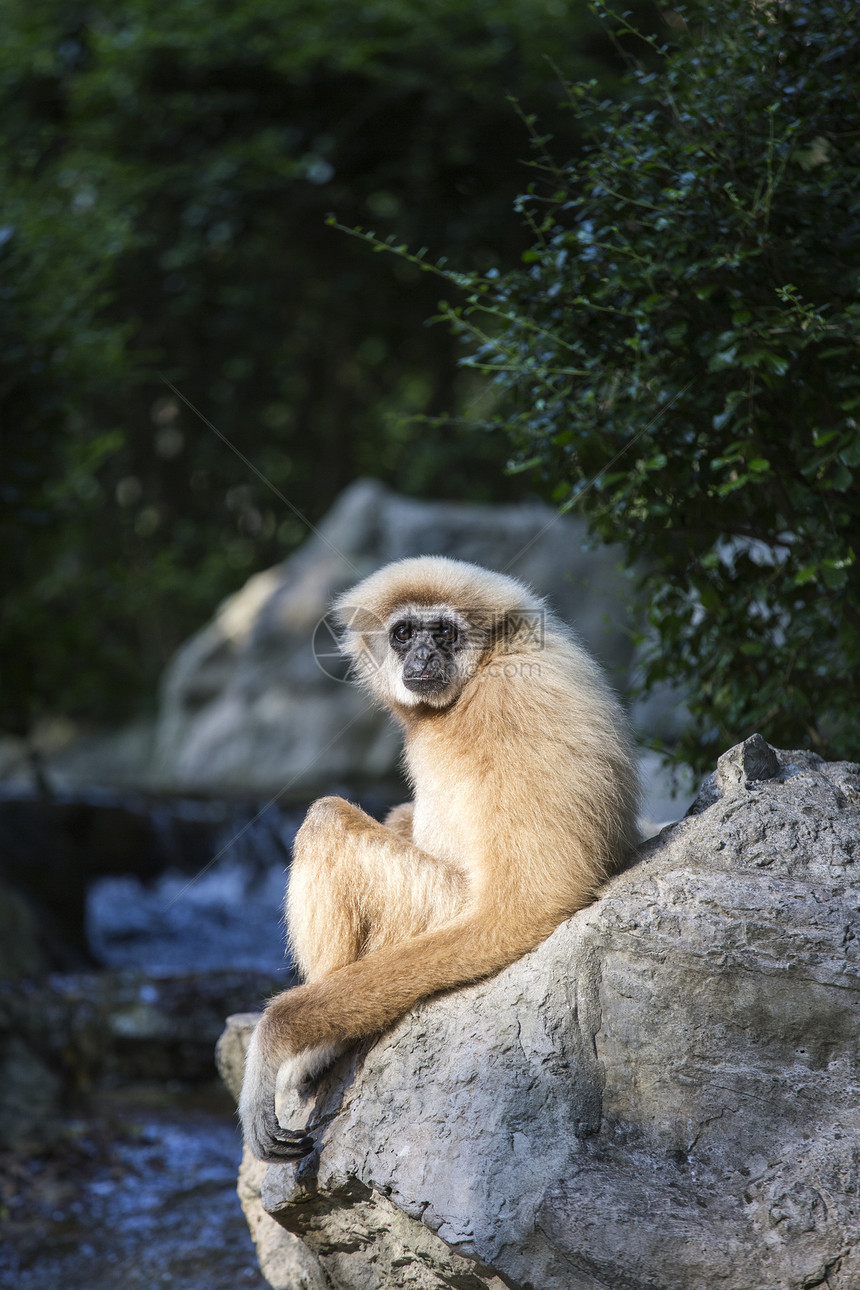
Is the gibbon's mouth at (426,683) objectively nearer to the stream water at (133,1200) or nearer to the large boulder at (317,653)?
the stream water at (133,1200)

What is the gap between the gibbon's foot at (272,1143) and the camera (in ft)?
10.7

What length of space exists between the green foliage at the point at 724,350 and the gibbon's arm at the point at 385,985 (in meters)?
1.65

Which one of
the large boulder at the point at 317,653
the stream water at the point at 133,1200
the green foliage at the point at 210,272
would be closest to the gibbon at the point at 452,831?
the stream water at the point at 133,1200

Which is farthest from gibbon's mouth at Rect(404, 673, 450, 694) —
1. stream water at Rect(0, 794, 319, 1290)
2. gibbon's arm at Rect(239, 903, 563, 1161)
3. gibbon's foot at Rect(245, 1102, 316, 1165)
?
stream water at Rect(0, 794, 319, 1290)

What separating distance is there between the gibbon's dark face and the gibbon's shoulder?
0.23ft

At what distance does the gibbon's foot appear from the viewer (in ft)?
10.7

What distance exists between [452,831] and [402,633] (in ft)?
2.45

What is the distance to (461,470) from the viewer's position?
1953 cm

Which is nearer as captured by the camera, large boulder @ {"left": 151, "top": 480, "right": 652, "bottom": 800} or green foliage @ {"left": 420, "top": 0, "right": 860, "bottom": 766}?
green foliage @ {"left": 420, "top": 0, "right": 860, "bottom": 766}

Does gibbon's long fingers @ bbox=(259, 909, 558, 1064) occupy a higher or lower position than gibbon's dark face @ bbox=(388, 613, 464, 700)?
lower

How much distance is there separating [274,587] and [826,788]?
12353mm

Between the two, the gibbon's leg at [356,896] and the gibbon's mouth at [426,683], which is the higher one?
the gibbon's mouth at [426,683]

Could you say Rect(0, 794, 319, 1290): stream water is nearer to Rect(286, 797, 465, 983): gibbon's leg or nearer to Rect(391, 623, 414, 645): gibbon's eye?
Rect(286, 797, 465, 983): gibbon's leg

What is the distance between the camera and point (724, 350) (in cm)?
382
